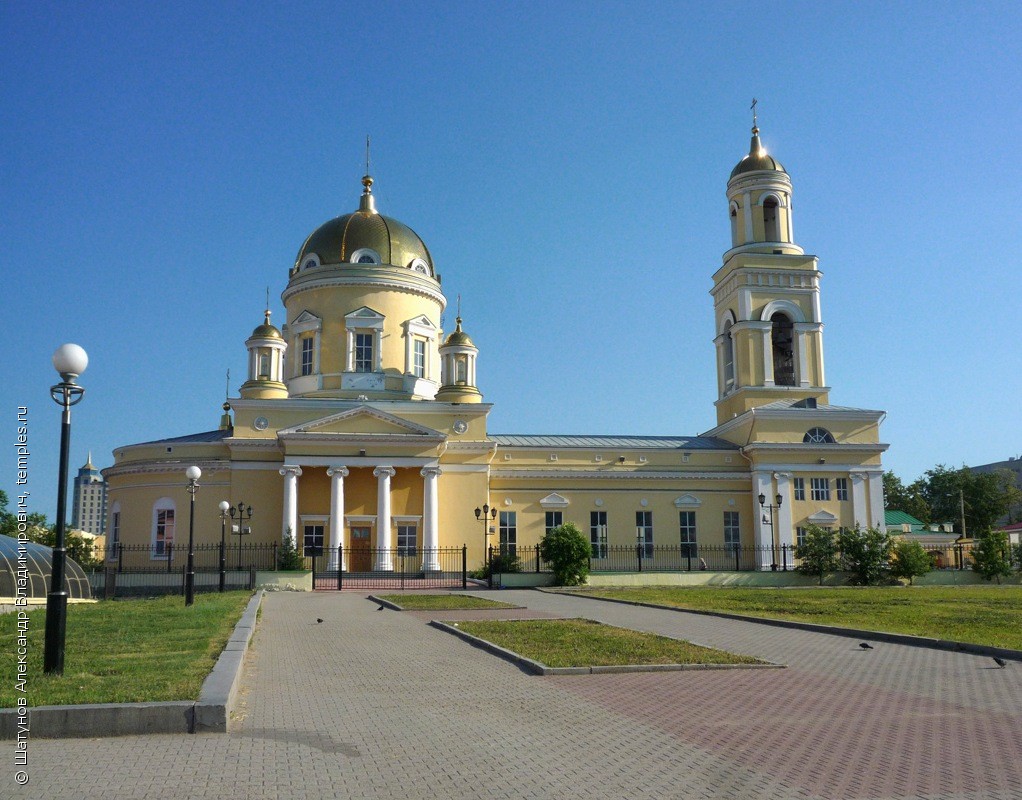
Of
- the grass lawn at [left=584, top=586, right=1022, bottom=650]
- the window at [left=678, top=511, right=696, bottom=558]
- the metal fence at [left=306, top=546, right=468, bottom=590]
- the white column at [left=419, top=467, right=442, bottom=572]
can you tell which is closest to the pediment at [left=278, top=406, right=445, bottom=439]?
the white column at [left=419, top=467, right=442, bottom=572]

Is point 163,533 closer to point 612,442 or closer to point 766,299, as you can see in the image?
point 612,442

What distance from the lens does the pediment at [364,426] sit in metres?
40.3

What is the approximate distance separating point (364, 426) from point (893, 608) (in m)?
24.5

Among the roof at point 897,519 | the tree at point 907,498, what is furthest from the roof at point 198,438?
the tree at point 907,498

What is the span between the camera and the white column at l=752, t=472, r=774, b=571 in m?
44.6

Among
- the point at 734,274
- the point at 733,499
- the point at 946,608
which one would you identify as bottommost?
the point at 946,608

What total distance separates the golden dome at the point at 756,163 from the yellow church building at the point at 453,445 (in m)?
0.12

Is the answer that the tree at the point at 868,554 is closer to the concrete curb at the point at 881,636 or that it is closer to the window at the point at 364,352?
the concrete curb at the point at 881,636

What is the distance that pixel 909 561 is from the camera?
37.2 m

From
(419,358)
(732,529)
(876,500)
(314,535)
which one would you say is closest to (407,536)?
(314,535)

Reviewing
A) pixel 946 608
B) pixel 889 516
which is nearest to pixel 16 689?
pixel 946 608

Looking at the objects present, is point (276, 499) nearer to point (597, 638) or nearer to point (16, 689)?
point (597, 638)

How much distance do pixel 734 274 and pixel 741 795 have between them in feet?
141

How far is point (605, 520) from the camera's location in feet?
150
